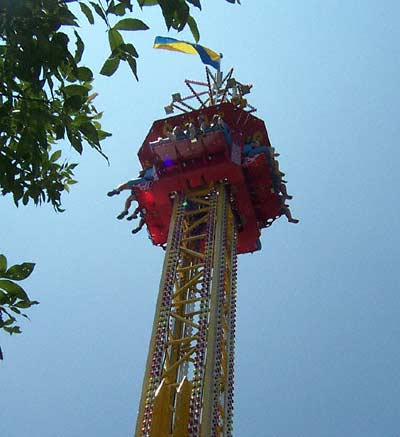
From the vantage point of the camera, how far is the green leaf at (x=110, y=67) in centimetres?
383

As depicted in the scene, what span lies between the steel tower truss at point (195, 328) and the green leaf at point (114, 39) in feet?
39.4

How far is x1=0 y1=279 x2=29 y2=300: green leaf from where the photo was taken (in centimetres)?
377

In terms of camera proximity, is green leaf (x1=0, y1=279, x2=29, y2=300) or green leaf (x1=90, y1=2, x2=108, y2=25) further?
green leaf (x1=0, y1=279, x2=29, y2=300)

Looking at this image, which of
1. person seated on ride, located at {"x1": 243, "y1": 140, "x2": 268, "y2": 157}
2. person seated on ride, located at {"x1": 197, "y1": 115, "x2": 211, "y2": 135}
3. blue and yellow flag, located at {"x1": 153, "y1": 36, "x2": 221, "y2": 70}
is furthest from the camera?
blue and yellow flag, located at {"x1": 153, "y1": 36, "x2": 221, "y2": 70}

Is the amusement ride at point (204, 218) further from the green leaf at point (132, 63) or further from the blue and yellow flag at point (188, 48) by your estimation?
the green leaf at point (132, 63)

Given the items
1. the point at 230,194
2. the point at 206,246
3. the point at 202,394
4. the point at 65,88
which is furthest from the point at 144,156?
the point at 65,88

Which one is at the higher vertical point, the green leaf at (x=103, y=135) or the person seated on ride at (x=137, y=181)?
the person seated on ride at (x=137, y=181)

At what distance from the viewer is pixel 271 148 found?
22.7 metres

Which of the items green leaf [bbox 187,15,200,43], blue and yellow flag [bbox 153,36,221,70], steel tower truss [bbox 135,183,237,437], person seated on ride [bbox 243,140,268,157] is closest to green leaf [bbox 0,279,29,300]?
green leaf [bbox 187,15,200,43]

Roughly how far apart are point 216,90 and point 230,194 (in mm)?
5379

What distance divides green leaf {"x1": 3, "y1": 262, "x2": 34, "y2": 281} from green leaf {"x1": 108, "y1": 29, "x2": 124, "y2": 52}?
51.7 inches

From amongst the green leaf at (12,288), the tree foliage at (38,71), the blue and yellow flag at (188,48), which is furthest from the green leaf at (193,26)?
the blue and yellow flag at (188,48)

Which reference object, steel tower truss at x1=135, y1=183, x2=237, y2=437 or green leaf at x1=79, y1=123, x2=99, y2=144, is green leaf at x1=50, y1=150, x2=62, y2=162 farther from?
steel tower truss at x1=135, y1=183, x2=237, y2=437

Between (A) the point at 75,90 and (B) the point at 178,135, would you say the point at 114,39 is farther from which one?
(B) the point at 178,135
